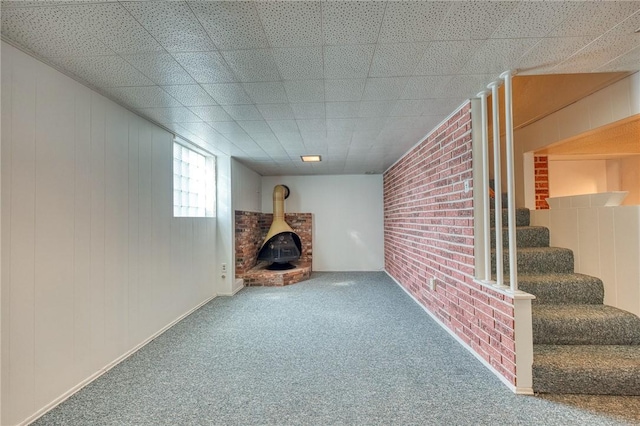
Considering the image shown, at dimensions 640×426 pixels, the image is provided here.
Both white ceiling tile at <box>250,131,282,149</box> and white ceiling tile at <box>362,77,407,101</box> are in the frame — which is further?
white ceiling tile at <box>250,131,282,149</box>

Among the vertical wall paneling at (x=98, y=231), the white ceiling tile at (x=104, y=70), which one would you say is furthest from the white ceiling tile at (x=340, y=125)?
the vertical wall paneling at (x=98, y=231)

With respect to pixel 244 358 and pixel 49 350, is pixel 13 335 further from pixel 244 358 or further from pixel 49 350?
pixel 244 358

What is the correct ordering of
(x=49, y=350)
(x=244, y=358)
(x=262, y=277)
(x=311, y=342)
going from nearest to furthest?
(x=49, y=350) < (x=244, y=358) < (x=311, y=342) < (x=262, y=277)

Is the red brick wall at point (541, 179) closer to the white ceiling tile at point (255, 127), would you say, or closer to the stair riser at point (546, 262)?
the stair riser at point (546, 262)

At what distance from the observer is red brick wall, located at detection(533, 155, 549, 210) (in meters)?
3.46

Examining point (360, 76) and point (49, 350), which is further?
Result: point (360, 76)

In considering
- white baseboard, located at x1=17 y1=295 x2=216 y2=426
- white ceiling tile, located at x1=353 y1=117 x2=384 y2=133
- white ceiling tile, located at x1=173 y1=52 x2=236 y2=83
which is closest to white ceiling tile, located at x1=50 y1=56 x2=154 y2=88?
white ceiling tile, located at x1=173 y1=52 x2=236 y2=83

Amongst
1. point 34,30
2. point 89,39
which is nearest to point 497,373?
point 89,39

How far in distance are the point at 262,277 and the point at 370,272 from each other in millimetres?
2417

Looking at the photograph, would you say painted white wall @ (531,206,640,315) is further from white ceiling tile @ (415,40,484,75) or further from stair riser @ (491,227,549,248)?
white ceiling tile @ (415,40,484,75)

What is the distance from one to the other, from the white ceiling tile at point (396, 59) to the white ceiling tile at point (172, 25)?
0.97 metres

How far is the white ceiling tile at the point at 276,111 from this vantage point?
2426 mm

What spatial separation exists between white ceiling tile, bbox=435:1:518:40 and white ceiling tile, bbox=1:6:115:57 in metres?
1.85

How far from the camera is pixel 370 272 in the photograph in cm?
609
